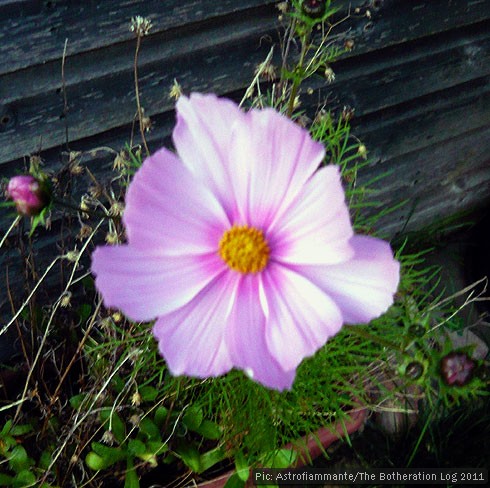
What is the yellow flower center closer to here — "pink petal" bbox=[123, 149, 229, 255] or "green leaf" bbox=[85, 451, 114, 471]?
"pink petal" bbox=[123, 149, 229, 255]

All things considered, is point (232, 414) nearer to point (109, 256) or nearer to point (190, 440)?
point (190, 440)

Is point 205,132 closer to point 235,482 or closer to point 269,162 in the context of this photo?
point 269,162

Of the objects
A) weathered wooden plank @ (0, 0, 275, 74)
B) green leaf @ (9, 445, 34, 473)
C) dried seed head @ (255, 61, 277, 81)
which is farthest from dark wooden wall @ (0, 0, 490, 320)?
green leaf @ (9, 445, 34, 473)

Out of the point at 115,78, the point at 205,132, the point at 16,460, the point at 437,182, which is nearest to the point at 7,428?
the point at 16,460

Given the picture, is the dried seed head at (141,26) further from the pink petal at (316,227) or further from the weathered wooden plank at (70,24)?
the pink petal at (316,227)

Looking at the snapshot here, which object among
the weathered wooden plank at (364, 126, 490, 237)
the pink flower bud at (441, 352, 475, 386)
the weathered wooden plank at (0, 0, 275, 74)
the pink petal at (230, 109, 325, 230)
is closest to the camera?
the pink petal at (230, 109, 325, 230)

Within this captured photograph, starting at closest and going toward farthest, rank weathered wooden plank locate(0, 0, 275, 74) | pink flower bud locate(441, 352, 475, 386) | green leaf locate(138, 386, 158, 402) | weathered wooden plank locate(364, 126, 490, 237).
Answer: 1. pink flower bud locate(441, 352, 475, 386)
2. weathered wooden plank locate(0, 0, 275, 74)
3. green leaf locate(138, 386, 158, 402)
4. weathered wooden plank locate(364, 126, 490, 237)

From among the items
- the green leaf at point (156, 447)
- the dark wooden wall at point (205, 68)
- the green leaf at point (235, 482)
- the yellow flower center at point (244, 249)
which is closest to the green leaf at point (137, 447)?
the green leaf at point (156, 447)

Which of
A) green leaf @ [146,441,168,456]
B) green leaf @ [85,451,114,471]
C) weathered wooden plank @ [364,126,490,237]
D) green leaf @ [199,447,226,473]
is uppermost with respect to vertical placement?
green leaf @ [85,451,114,471]
